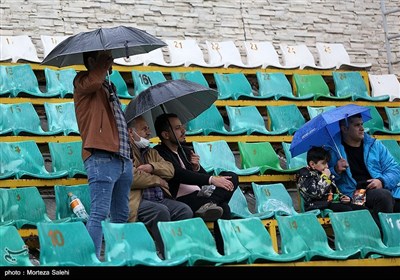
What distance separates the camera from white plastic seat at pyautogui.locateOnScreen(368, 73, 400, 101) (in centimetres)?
856

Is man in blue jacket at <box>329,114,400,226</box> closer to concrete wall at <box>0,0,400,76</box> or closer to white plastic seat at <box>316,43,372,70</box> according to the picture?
white plastic seat at <box>316,43,372,70</box>

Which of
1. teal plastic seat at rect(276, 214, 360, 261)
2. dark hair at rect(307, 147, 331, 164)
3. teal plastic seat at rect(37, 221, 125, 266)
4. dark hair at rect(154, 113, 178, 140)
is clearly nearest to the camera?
teal plastic seat at rect(37, 221, 125, 266)

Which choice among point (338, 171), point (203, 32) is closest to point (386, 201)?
point (338, 171)

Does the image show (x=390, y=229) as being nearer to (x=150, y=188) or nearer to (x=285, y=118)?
(x=150, y=188)

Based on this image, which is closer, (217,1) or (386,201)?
(386,201)

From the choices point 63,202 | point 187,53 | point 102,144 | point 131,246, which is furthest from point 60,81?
point 131,246

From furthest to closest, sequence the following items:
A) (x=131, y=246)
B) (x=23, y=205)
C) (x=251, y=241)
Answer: (x=23, y=205) < (x=251, y=241) < (x=131, y=246)

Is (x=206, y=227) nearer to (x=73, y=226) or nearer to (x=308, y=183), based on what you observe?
(x=73, y=226)

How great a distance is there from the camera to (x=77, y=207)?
19.4 feet

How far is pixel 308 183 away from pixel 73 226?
1976mm

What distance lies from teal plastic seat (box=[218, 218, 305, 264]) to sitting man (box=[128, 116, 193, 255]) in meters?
0.36

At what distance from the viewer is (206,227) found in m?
5.44

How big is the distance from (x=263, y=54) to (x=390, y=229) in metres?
2.89

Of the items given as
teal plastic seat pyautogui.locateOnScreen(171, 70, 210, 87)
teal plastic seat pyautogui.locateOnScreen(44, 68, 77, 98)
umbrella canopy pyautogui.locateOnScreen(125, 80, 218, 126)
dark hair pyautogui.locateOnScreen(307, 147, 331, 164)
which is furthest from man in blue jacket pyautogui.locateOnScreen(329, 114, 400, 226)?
teal plastic seat pyautogui.locateOnScreen(44, 68, 77, 98)
